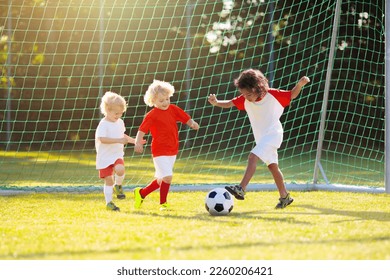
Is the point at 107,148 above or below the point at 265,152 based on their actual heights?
below

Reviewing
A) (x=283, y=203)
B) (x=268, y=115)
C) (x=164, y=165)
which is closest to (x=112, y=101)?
(x=164, y=165)

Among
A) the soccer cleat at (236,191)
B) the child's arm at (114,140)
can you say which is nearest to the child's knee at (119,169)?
the child's arm at (114,140)

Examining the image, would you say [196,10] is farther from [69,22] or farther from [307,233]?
[307,233]

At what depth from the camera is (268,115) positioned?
18.3 ft

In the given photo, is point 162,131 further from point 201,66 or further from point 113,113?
point 201,66

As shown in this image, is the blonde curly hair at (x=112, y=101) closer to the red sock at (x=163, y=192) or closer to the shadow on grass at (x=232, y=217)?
the red sock at (x=163, y=192)

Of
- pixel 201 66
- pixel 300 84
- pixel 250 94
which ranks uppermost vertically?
pixel 201 66

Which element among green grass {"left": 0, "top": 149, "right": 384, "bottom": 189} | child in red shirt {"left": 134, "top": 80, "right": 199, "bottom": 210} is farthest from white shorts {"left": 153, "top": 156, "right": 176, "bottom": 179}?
green grass {"left": 0, "top": 149, "right": 384, "bottom": 189}

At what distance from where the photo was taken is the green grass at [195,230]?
3525 millimetres

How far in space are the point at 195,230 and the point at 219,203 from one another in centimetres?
83

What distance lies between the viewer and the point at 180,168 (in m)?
10.2

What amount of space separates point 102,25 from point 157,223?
8.90 metres

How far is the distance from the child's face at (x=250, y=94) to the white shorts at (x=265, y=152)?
13.5 inches
